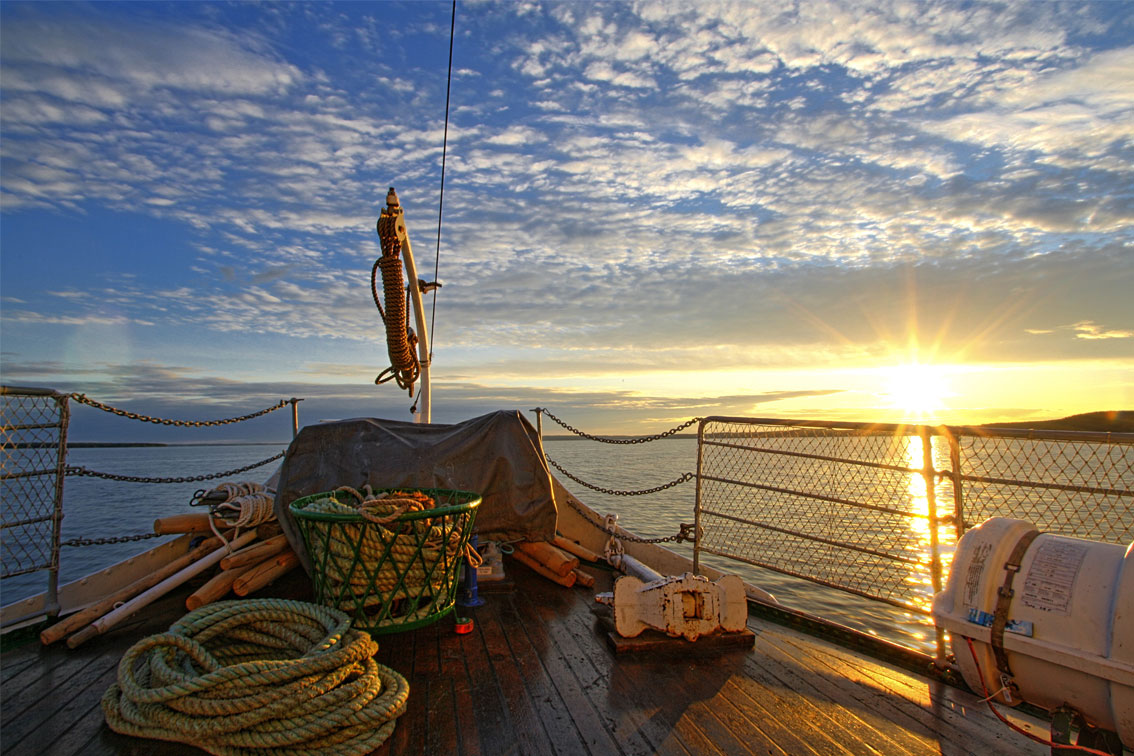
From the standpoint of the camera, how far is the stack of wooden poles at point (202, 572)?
388 cm

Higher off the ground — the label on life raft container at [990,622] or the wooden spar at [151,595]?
the label on life raft container at [990,622]

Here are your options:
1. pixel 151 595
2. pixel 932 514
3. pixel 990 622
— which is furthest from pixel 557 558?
pixel 990 622

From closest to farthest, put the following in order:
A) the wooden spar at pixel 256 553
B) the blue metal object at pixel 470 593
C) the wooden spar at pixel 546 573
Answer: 1. the blue metal object at pixel 470 593
2. the wooden spar at pixel 256 553
3. the wooden spar at pixel 546 573

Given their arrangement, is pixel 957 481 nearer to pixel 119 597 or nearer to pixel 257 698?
pixel 257 698

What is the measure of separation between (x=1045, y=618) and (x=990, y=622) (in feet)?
0.62

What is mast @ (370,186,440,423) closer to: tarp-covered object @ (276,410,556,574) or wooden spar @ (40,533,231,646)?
tarp-covered object @ (276,410,556,574)

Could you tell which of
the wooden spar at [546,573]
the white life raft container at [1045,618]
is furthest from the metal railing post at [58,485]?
the white life raft container at [1045,618]

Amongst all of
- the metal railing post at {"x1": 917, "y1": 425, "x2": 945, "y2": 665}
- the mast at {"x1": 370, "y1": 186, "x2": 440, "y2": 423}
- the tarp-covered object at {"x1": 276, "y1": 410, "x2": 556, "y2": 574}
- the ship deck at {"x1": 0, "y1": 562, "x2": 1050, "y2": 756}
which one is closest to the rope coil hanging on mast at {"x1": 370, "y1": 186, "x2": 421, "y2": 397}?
the mast at {"x1": 370, "y1": 186, "x2": 440, "y2": 423}

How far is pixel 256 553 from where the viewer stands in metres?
5.03

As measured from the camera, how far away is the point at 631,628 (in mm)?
3652

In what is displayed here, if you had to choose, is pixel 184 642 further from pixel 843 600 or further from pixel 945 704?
pixel 843 600

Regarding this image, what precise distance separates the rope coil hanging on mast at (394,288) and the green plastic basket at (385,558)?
3.11 metres

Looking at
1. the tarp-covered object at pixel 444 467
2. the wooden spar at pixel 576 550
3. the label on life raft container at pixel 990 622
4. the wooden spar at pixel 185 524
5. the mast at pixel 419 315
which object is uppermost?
the mast at pixel 419 315

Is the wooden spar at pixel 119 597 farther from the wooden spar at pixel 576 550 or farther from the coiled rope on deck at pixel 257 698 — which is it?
the wooden spar at pixel 576 550
